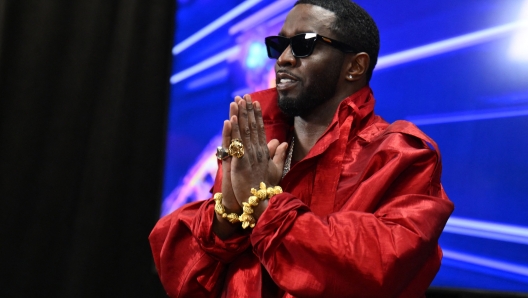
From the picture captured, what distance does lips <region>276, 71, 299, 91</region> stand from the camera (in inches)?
61.6

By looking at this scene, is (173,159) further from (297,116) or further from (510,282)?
(510,282)

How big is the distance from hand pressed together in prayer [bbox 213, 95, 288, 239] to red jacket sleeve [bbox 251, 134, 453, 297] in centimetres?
9

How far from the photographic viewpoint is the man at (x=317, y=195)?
115 centimetres

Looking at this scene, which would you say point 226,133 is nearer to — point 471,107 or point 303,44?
point 303,44

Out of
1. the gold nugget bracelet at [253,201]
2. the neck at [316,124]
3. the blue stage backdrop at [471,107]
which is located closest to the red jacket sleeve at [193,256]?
the gold nugget bracelet at [253,201]

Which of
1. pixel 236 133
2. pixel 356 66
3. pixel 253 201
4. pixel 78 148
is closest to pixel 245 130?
pixel 236 133

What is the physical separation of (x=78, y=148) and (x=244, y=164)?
1.87 m

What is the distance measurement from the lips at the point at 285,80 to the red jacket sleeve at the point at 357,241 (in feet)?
1.38

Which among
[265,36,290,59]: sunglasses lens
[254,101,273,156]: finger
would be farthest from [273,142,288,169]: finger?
[265,36,290,59]: sunglasses lens

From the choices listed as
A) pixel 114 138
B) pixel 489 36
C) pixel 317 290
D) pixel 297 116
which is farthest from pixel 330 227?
pixel 114 138

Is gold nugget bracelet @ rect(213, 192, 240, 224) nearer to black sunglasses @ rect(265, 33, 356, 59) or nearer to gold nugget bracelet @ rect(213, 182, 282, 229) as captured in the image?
gold nugget bracelet @ rect(213, 182, 282, 229)

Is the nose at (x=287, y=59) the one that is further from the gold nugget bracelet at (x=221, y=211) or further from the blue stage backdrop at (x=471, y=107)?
the blue stage backdrop at (x=471, y=107)

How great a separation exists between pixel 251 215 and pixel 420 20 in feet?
4.17

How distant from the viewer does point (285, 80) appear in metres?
1.58
